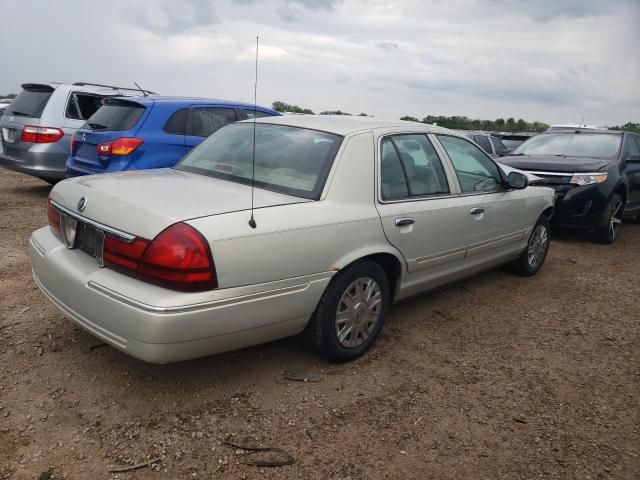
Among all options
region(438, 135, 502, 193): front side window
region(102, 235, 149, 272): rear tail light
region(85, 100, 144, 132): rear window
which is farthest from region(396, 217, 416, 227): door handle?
region(85, 100, 144, 132): rear window

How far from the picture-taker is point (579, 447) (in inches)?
109

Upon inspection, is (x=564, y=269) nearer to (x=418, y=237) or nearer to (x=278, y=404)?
(x=418, y=237)

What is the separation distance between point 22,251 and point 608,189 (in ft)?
23.3

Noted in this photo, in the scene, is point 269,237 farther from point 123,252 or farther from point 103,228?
point 103,228

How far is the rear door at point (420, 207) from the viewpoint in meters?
3.57

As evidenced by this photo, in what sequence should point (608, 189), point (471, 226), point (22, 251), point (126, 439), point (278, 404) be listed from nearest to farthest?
1. point (126, 439)
2. point (278, 404)
3. point (471, 226)
4. point (22, 251)
5. point (608, 189)

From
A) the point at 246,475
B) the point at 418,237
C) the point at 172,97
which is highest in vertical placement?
the point at 172,97

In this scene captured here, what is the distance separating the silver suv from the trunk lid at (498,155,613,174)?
5.49 metres

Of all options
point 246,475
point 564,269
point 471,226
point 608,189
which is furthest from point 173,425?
point 608,189

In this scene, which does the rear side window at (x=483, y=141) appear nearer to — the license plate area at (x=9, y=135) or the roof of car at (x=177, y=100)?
the roof of car at (x=177, y=100)

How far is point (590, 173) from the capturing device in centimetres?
725

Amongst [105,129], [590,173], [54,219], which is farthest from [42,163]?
[590,173]

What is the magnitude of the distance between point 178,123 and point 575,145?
588cm

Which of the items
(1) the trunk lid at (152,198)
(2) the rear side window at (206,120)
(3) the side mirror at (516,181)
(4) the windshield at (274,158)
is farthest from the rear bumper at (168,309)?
(2) the rear side window at (206,120)
